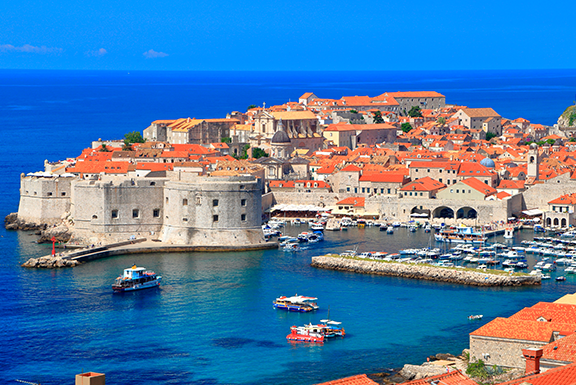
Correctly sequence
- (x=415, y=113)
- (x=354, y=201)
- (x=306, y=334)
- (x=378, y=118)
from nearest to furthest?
1. (x=306, y=334)
2. (x=354, y=201)
3. (x=378, y=118)
4. (x=415, y=113)

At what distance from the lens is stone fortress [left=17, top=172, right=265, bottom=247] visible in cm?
5616

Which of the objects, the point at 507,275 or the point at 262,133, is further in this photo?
the point at 262,133

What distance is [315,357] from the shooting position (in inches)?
1374

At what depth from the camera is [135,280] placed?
45.9 meters

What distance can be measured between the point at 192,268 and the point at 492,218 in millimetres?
21796

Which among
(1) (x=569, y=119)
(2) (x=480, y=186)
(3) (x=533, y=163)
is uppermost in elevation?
(1) (x=569, y=119)

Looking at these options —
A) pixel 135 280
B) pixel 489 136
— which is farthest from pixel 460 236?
pixel 489 136

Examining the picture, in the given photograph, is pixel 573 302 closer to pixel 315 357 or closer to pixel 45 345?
pixel 315 357

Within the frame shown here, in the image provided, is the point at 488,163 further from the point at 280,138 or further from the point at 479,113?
the point at 479,113

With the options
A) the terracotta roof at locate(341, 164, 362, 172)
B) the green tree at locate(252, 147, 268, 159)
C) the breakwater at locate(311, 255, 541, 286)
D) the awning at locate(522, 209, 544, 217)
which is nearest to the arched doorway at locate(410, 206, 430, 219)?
the awning at locate(522, 209, 544, 217)

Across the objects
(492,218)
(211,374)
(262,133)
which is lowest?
(211,374)

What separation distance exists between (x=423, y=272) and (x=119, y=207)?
1802cm

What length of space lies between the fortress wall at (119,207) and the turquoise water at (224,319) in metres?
3.99

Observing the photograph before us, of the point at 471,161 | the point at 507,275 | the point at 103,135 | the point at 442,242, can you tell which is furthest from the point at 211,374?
the point at 103,135
